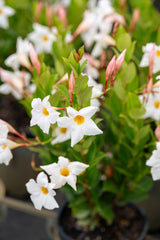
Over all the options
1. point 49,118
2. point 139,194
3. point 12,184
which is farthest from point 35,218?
point 49,118

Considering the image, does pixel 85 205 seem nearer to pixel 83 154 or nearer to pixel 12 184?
pixel 83 154

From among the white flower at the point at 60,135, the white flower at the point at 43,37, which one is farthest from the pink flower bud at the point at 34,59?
the white flower at the point at 43,37

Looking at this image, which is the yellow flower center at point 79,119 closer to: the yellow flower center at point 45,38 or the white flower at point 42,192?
the white flower at point 42,192

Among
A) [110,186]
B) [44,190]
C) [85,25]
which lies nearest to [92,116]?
[44,190]

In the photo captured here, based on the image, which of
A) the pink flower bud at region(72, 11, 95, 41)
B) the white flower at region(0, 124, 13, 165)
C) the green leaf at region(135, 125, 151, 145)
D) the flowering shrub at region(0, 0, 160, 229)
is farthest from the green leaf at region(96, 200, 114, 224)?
the pink flower bud at region(72, 11, 95, 41)

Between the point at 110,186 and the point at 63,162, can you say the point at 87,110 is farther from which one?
the point at 110,186

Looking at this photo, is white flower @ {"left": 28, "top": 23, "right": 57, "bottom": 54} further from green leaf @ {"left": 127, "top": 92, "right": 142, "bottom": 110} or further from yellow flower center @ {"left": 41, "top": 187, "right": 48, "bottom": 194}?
yellow flower center @ {"left": 41, "top": 187, "right": 48, "bottom": 194}
